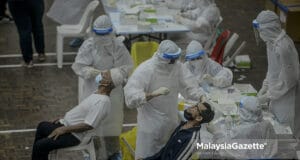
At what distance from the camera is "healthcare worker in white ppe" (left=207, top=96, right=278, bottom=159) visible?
19.1ft

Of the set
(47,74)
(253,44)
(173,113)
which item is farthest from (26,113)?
(253,44)

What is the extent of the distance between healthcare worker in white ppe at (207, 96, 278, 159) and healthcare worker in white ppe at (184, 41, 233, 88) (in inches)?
57.9

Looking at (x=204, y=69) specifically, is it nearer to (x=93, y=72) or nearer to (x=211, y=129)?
(x=93, y=72)

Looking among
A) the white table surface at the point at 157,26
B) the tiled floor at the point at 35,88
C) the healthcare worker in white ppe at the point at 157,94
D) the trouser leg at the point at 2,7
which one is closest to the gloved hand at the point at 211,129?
the healthcare worker in white ppe at the point at 157,94

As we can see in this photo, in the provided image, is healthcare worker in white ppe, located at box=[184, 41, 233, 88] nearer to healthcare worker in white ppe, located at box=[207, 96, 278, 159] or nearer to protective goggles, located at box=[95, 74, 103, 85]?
protective goggles, located at box=[95, 74, 103, 85]

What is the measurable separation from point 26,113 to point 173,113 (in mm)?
2740

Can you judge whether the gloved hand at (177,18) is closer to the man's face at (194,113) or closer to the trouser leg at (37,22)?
the trouser leg at (37,22)

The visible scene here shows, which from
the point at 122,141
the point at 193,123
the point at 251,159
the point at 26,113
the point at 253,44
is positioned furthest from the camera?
the point at 253,44

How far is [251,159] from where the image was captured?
578 cm

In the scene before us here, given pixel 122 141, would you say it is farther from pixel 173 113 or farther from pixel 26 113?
pixel 26 113

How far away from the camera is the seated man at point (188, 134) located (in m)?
6.04

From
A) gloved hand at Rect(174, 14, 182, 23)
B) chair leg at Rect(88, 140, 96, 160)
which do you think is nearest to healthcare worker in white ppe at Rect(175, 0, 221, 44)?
gloved hand at Rect(174, 14, 182, 23)

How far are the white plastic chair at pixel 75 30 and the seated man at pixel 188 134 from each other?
13.9ft

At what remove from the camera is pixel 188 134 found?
6074 millimetres
